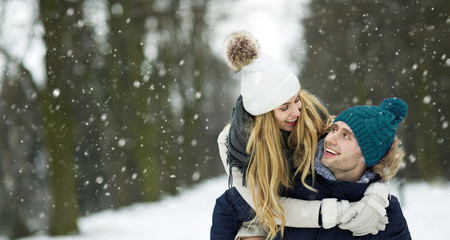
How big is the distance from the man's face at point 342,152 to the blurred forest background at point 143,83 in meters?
8.63

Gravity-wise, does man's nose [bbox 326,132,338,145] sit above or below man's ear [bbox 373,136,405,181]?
above

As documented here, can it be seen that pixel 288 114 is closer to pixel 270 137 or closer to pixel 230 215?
pixel 270 137

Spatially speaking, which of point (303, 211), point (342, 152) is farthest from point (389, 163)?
point (303, 211)

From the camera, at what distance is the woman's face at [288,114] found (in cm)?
372

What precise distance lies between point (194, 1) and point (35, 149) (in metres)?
7.42

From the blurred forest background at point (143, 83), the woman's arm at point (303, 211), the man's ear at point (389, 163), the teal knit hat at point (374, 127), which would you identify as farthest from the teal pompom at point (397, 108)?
the blurred forest background at point (143, 83)

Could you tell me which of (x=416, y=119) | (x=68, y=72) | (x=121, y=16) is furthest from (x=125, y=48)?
(x=416, y=119)

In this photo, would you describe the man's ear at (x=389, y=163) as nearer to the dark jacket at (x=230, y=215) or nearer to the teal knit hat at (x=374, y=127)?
the teal knit hat at (x=374, y=127)

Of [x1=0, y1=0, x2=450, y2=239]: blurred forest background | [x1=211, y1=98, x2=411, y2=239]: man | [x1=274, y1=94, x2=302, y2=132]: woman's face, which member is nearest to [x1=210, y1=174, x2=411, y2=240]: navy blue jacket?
[x1=211, y1=98, x2=411, y2=239]: man

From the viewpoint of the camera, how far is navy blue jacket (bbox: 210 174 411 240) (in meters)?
3.46

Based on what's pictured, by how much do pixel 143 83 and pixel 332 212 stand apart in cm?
1244

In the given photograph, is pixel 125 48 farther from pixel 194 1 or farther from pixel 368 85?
pixel 368 85

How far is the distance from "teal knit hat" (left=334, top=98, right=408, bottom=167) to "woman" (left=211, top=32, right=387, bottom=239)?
0.33m

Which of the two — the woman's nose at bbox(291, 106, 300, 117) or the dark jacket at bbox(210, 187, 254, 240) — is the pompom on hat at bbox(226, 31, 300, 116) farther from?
the dark jacket at bbox(210, 187, 254, 240)
